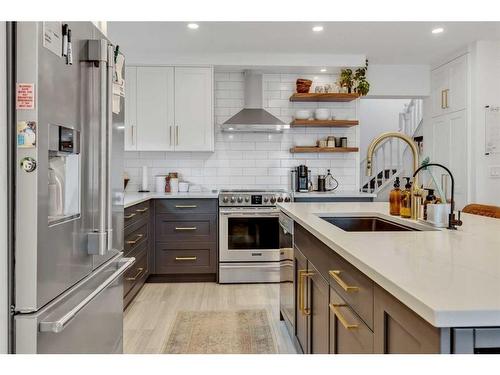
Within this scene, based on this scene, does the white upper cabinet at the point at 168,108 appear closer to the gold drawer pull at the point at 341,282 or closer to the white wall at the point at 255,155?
the white wall at the point at 255,155

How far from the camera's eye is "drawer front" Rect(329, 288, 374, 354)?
1.33 metres

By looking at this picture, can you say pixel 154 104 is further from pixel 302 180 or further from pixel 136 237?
pixel 302 180

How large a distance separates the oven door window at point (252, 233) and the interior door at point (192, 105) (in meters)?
1.10

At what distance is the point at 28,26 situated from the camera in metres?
1.29

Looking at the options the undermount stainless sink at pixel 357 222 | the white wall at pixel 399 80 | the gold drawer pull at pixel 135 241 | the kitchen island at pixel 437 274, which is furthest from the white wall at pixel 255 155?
the kitchen island at pixel 437 274

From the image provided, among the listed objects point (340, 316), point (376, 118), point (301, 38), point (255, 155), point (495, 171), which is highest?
point (301, 38)

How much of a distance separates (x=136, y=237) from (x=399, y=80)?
3848 millimetres

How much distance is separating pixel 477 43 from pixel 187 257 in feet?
12.5

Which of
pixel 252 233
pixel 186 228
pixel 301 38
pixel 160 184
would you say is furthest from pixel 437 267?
pixel 160 184

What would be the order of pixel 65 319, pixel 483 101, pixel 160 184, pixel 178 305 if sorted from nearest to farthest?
pixel 65 319
pixel 178 305
pixel 483 101
pixel 160 184

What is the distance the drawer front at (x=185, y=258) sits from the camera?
4520 millimetres

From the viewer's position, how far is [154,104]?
493cm

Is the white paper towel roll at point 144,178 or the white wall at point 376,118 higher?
the white wall at point 376,118

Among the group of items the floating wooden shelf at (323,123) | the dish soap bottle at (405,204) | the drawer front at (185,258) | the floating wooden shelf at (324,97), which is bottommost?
the drawer front at (185,258)
